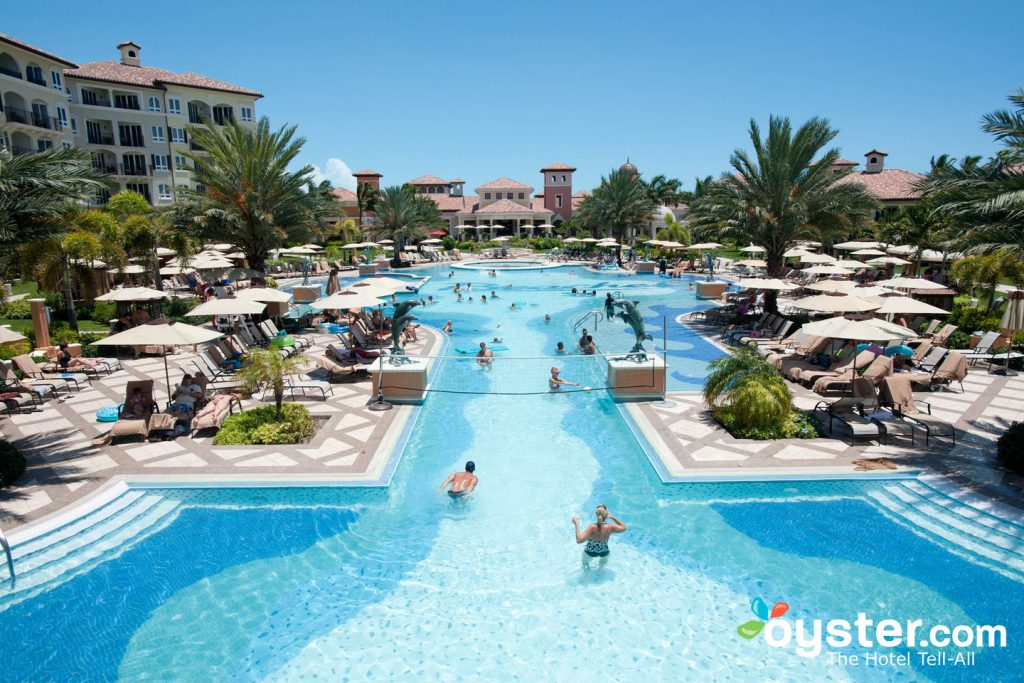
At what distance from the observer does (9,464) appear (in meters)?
9.79

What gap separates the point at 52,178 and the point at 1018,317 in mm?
24259

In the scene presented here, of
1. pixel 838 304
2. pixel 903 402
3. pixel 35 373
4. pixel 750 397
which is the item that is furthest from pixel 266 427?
pixel 838 304

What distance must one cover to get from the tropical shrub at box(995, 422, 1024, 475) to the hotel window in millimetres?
49560

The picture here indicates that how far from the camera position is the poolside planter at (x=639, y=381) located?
1395 cm

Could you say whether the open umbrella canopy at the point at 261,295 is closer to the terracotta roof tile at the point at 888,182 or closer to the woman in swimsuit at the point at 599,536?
the woman in swimsuit at the point at 599,536

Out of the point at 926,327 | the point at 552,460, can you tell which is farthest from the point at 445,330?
the point at 926,327

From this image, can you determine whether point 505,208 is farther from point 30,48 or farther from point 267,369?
point 267,369

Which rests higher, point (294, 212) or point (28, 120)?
point (28, 120)

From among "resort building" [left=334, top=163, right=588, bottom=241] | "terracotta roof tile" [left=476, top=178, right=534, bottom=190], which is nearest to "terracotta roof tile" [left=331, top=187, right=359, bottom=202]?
"resort building" [left=334, top=163, right=588, bottom=241]

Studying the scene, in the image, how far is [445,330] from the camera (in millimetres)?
23406

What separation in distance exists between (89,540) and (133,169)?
166 ft

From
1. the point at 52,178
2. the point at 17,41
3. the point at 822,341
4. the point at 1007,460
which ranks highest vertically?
the point at 17,41

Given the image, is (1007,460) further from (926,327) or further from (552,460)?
(926,327)

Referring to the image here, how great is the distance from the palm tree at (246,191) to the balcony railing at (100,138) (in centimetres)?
3047
